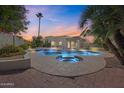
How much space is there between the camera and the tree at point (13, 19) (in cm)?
344

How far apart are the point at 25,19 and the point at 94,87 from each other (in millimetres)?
1703

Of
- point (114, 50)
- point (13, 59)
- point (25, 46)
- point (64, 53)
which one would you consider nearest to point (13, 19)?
point (25, 46)

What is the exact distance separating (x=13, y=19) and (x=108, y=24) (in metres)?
1.71

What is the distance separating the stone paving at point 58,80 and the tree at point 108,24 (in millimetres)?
397

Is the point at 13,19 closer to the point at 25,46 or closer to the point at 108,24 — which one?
the point at 25,46

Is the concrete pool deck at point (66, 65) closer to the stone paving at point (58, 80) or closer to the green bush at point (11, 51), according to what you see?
the stone paving at point (58, 80)

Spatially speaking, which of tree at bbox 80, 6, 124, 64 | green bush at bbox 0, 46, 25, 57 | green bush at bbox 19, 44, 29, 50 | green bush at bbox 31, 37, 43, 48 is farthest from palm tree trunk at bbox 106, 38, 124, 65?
green bush at bbox 0, 46, 25, 57

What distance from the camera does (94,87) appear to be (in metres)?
3.35

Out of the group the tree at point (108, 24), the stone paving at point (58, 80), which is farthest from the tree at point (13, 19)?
the tree at point (108, 24)

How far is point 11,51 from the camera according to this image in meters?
3.49

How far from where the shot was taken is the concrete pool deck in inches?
135
